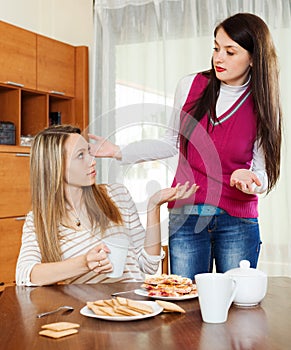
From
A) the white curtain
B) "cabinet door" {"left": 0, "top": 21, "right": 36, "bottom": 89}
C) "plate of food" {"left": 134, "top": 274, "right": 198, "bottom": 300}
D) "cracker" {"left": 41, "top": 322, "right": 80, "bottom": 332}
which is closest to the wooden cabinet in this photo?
"cabinet door" {"left": 0, "top": 21, "right": 36, "bottom": 89}

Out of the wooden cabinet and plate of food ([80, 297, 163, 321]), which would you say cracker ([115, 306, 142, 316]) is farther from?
the wooden cabinet

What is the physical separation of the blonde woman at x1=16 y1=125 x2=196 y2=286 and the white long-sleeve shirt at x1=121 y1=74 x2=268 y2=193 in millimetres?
Result: 155

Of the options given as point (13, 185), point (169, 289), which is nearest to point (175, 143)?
point (169, 289)

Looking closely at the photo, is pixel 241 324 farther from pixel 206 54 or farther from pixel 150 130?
pixel 206 54

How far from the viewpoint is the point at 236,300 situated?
4.66 feet

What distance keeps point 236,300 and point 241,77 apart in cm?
85

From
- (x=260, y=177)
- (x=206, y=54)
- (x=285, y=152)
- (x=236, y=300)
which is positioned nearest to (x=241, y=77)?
(x=260, y=177)

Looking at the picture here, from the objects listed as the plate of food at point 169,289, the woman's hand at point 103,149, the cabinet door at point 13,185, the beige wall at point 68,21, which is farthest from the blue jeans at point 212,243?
the beige wall at point 68,21

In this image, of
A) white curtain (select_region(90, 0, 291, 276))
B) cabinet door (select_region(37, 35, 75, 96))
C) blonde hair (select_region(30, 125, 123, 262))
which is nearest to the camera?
blonde hair (select_region(30, 125, 123, 262))

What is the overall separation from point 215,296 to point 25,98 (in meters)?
3.32

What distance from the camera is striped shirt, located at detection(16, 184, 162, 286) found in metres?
1.83

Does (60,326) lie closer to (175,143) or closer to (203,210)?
(203,210)

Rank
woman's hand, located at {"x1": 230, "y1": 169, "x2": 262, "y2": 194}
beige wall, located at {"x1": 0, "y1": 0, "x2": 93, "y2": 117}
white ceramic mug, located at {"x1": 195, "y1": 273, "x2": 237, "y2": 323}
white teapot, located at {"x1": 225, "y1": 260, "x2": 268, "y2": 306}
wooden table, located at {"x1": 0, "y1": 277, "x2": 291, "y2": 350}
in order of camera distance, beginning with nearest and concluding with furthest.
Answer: wooden table, located at {"x1": 0, "y1": 277, "x2": 291, "y2": 350}, white ceramic mug, located at {"x1": 195, "y1": 273, "x2": 237, "y2": 323}, white teapot, located at {"x1": 225, "y1": 260, "x2": 268, "y2": 306}, woman's hand, located at {"x1": 230, "y1": 169, "x2": 262, "y2": 194}, beige wall, located at {"x1": 0, "y1": 0, "x2": 93, "y2": 117}

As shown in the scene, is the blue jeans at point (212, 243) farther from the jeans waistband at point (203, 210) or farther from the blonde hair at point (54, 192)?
the blonde hair at point (54, 192)
